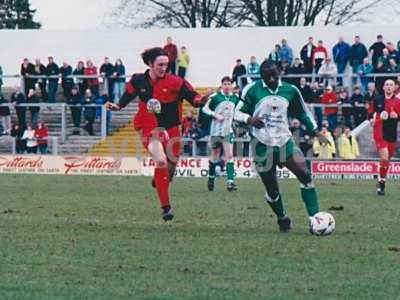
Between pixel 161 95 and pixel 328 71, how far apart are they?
21626 millimetres

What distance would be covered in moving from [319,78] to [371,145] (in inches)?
126

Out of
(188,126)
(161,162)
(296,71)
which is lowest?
(188,126)

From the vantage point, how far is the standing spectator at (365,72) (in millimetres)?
36463

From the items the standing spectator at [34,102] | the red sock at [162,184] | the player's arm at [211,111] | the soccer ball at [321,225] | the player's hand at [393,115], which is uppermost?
the player's hand at [393,115]

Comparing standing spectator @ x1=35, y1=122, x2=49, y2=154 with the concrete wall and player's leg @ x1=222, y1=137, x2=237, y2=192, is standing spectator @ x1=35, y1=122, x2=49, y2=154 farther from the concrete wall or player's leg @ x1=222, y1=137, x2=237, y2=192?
player's leg @ x1=222, y1=137, x2=237, y2=192

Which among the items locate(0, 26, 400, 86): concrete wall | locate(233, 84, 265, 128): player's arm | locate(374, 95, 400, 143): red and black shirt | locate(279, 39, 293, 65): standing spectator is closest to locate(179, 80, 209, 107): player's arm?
locate(233, 84, 265, 128): player's arm

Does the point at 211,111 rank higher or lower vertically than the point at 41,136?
higher

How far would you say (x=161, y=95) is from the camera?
53.3 feet

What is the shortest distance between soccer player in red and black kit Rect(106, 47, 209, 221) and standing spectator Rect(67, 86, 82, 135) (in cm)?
2338

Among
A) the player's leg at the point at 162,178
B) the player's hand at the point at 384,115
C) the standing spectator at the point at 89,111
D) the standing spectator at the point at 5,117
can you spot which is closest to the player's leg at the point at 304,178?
the player's leg at the point at 162,178

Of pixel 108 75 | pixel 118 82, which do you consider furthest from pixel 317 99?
pixel 108 75

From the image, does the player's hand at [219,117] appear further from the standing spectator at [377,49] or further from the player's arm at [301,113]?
the standing spectator at [377,49]

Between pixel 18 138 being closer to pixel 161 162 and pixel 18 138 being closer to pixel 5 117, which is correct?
pixel 5 117

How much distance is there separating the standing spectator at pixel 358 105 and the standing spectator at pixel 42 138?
1001cm
